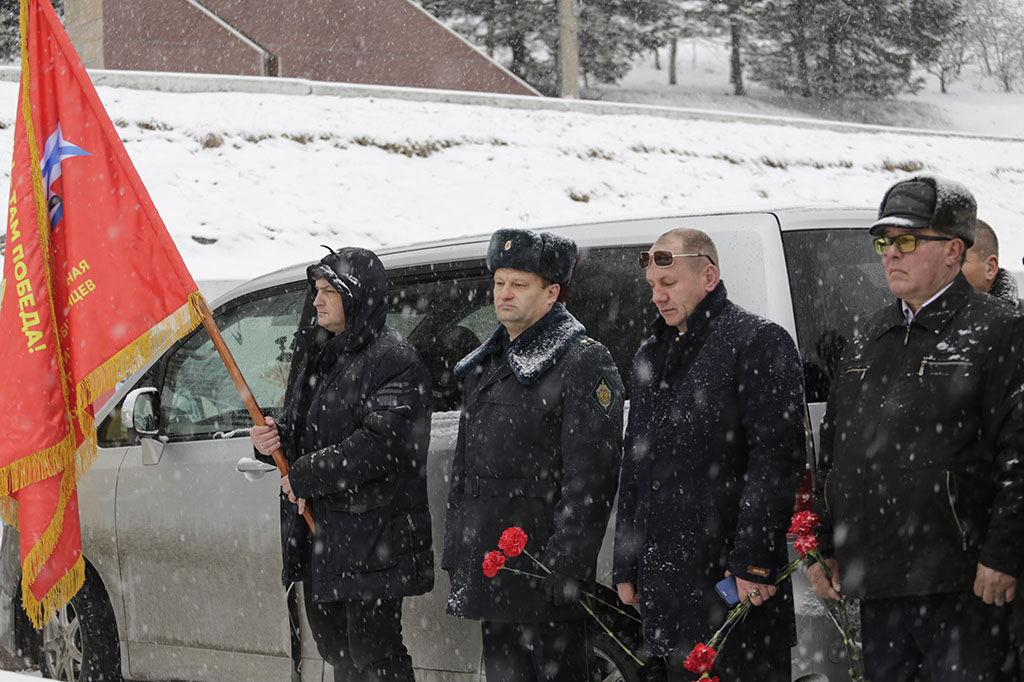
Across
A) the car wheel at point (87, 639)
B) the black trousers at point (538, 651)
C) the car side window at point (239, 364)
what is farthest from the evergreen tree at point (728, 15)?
the black trousers at point (538, 651)

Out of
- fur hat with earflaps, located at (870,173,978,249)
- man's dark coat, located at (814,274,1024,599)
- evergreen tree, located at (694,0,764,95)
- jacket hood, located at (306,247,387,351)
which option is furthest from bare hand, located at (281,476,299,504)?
evergreen tree, located at (694,0,764,95)

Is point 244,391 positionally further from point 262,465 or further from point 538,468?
point 538,468

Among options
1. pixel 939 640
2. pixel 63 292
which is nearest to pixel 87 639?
pixel 63 292

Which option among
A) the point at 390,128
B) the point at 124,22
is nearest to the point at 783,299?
the point at 390,128

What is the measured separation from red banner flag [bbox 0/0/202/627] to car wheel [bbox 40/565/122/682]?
2.58 ft

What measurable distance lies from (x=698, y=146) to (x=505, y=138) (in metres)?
4.48

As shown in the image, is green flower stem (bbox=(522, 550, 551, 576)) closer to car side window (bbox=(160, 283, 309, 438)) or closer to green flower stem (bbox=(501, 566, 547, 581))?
green flower stem (bbox=(501, 566, 547, 581))

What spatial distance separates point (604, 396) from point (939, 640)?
Answer: 1.10 m

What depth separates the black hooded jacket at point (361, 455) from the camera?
3785 millimetres

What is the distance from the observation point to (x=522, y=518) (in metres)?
3.48

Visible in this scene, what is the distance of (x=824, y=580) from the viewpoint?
3027 millimetres

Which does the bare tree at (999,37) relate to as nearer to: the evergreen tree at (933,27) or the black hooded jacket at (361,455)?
the evergreen tree at (933,27)

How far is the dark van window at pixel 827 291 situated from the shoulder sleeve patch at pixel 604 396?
1.74 ft

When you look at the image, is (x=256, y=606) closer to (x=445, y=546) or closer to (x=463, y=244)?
(x=445, y=546)
